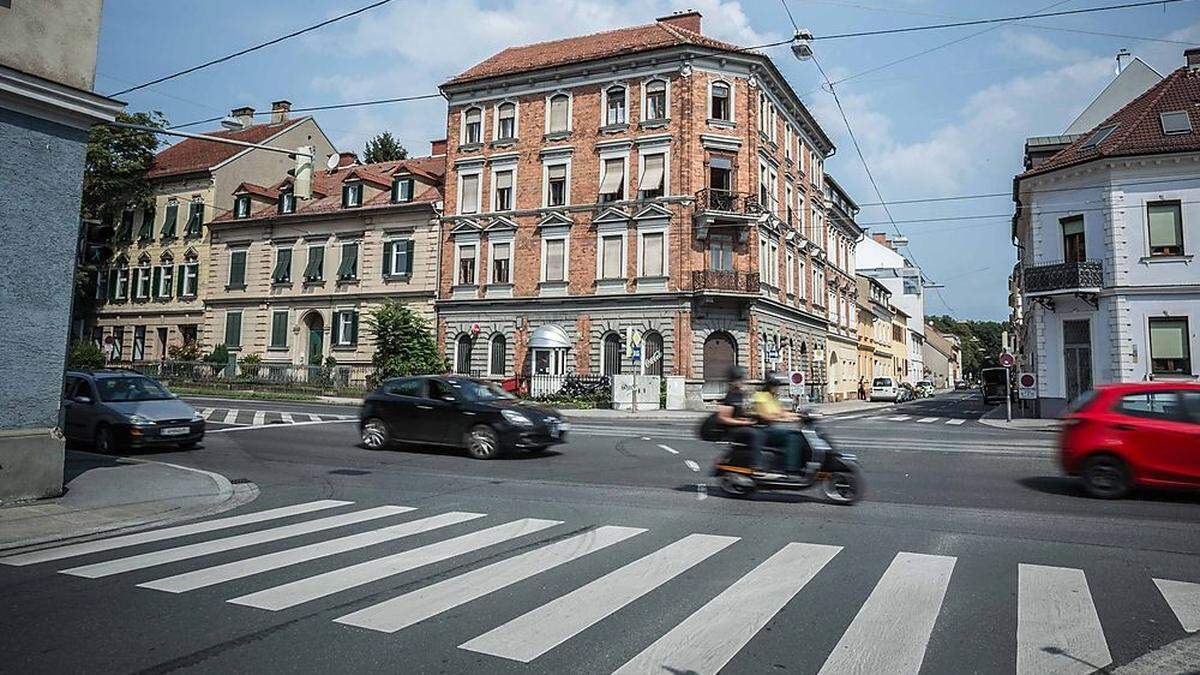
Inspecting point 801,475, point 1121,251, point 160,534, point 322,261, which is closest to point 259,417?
point 160,534

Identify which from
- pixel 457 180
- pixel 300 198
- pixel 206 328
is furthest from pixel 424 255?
pixel 206 328

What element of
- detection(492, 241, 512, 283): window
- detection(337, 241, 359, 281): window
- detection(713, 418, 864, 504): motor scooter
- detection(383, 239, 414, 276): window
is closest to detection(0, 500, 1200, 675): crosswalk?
detection(713, 418, 864, 504): motor scooter

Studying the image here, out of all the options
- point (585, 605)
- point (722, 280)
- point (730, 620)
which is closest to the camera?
point (730, 620)

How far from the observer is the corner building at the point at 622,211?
33.1 meters

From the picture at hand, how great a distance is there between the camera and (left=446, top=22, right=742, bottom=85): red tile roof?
113 ft

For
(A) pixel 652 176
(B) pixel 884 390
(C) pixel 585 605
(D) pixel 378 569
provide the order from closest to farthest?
(C) pixel 585 605 < (D) pixel 378 569 < (A) pixel 652 176 < (B) pixel 884 390

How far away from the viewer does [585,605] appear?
4.96m

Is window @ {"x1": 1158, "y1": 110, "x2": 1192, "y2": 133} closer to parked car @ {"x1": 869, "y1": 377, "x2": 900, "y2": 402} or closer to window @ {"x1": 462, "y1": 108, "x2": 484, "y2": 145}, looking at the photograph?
parked car @ {"x1": 869, "y1": 377, "x2": 900, "y2": 402}

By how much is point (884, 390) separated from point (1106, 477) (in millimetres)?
43000

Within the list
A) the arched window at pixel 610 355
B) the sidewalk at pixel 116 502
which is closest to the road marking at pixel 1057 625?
the sidewalk at pixel 116 502

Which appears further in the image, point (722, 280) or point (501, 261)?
point (501, 261)

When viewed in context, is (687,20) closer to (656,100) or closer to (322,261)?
(656,100)

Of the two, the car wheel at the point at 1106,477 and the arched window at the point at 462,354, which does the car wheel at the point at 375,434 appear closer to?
the car wheel at the point at 1106,477

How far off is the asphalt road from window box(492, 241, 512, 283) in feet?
89.6
